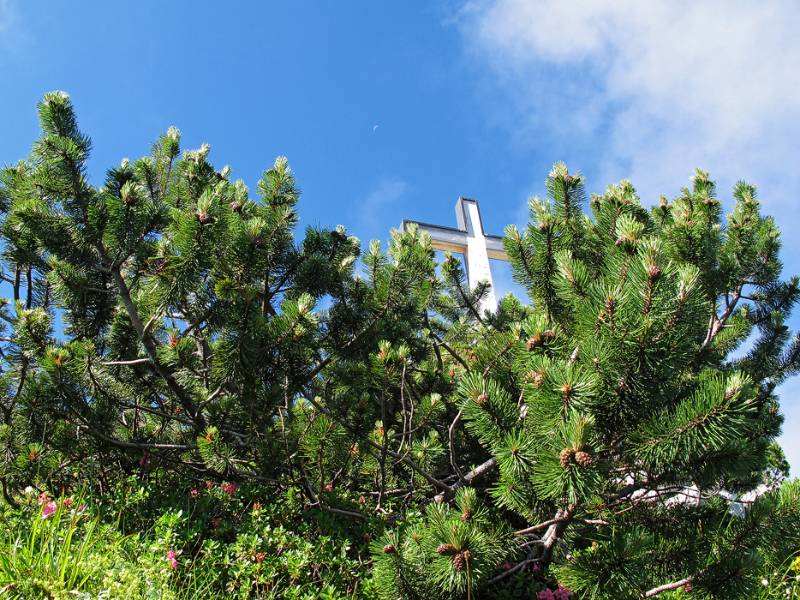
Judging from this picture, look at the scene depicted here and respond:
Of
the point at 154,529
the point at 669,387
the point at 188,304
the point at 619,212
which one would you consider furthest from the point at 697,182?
the point at 154,529

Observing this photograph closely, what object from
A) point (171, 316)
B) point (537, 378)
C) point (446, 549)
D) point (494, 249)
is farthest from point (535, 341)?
point (494, 249)

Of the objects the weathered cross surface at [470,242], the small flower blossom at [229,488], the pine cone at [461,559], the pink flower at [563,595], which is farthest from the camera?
the weathered cross surface at [470,242]

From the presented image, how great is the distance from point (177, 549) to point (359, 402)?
4.60 feet

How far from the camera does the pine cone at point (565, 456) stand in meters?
2.17

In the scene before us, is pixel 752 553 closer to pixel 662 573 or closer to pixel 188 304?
pixel 662 573

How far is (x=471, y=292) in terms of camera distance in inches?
229

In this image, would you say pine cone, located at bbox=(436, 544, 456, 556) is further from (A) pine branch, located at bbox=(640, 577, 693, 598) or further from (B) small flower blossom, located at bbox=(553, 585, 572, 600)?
(B) small flower blossom, located at bbox=(553, 585, 572, 600)

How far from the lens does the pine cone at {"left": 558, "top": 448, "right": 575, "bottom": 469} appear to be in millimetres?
2174

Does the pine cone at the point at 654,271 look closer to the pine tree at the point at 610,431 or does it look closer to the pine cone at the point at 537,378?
the pine tree at the point at 610,431

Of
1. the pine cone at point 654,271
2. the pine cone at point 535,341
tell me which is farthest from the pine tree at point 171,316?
the pine cone at point 654,271

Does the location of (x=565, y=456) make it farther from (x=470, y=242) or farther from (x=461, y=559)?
(x=470, y=242)

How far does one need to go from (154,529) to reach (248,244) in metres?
1.90

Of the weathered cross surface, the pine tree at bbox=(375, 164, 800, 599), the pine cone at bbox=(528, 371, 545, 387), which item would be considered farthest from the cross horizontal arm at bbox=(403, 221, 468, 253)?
the pine cone at bbox=(528, 371, 545, 387)

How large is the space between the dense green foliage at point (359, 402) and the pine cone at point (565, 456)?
1 cm
